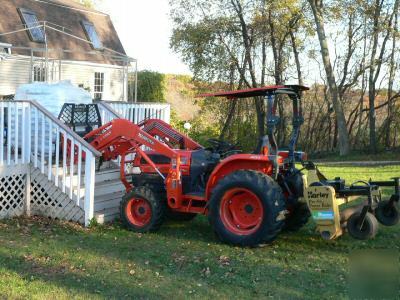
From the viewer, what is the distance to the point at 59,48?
2650 centimetres

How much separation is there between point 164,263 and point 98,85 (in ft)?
80.3

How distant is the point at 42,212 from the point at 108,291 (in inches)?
147

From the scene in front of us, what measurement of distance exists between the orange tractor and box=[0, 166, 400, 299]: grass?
305mm

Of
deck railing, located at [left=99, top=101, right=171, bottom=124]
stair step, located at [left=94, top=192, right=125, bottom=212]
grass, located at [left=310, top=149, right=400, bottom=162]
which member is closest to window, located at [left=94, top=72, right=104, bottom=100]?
grass, located at [left=310, top=149, right=400, bottom=162]

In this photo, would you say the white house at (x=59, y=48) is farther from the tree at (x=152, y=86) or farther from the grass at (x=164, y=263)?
the grass at (x=164, y=263)

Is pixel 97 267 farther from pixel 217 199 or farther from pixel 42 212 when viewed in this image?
pixel 42 212

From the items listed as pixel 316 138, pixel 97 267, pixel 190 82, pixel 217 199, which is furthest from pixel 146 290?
pixel 190 82

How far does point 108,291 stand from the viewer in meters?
5.18

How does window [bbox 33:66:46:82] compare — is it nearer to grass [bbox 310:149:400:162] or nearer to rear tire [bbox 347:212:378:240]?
grass [bbox 310:149:400:162]

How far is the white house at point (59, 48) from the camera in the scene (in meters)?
24.4

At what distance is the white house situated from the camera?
24422 millimetres

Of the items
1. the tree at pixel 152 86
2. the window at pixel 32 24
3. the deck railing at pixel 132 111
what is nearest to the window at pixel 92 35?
the tree at pixel 152 86

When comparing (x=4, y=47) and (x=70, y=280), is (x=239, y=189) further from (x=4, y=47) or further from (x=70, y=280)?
(x=4, y=47)

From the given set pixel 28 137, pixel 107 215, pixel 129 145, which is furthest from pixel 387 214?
pixel 28 137
